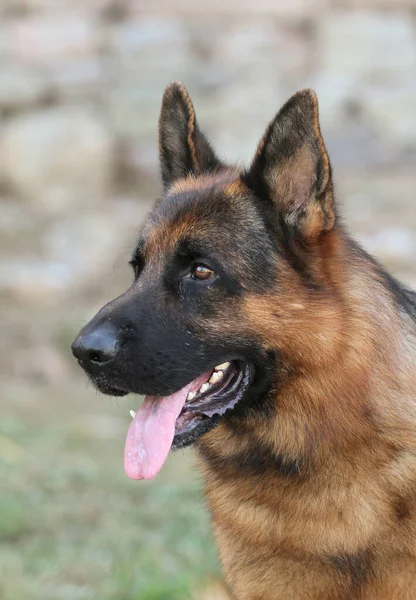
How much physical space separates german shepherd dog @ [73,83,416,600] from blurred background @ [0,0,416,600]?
2.14 meters

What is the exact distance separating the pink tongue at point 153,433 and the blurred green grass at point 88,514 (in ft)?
3.16

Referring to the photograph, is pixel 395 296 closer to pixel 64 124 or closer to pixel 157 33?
pixel 64 124

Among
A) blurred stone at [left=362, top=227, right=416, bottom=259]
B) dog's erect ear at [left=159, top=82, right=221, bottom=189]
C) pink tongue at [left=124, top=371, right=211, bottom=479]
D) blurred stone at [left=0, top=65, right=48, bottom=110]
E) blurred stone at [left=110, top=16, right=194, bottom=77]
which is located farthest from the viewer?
blurred stone at [left=110, top=16, right=194, bottom=77]

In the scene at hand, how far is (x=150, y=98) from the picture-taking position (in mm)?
14617

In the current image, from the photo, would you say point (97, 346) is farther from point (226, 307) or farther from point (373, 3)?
point (373, 3)

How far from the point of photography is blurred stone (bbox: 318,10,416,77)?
580 inches

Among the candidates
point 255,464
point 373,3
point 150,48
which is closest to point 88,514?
point 255,464

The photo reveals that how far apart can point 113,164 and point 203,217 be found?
9.82 metres

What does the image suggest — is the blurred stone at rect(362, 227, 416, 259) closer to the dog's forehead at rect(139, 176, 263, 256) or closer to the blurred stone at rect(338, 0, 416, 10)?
the blurred stone at rect(338, 0, 416, 10)

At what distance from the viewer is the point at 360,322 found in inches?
139

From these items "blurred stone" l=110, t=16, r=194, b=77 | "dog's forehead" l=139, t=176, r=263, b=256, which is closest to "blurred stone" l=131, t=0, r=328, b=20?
"blurred stone" l=110, t=16, r=194, b=77

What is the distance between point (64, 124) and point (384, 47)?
18.0 ft

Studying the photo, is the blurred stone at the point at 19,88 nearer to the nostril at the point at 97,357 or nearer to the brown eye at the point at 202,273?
the brown eye at the point at 202,273

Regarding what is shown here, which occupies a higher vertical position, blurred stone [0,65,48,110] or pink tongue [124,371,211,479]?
pink tongue [124,371,211,479]
